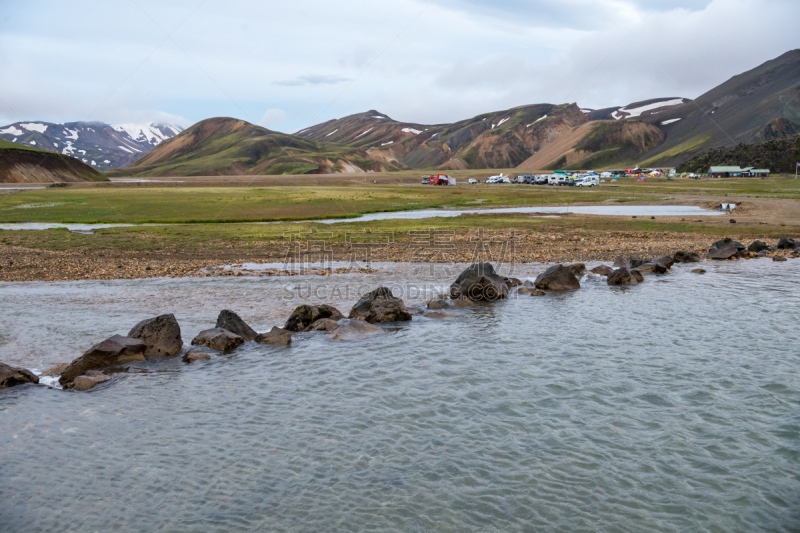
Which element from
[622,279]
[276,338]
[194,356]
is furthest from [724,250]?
[194,356]

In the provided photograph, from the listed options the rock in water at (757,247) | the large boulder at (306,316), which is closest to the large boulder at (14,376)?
the large boulder at (306,316)

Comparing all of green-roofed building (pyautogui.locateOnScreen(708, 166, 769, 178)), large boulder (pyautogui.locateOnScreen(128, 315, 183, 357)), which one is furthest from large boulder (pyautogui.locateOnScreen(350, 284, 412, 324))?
green-roofed building (pyautogui.locateOnScreen(708, 166, 769, 178))

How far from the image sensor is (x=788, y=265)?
2914 cm

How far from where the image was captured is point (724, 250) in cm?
3195

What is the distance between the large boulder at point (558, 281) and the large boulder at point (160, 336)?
48.2 ft

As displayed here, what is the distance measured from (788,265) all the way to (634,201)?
48.2 metres

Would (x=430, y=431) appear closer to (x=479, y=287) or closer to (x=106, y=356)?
(x=106, y=356)

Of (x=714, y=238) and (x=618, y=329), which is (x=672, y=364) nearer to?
(x=618, y=329)

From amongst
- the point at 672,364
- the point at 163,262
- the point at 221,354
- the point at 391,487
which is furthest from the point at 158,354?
the point at 163,262

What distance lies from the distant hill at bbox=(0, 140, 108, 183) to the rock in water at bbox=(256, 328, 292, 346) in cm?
16439

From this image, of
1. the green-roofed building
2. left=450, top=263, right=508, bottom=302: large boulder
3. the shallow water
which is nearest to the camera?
the shallow water

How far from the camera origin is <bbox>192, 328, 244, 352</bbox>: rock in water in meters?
16.5

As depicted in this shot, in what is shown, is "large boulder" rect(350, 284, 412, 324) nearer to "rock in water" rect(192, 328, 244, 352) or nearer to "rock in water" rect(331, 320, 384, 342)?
"rock in water" rect(331, 320, 384, 342)

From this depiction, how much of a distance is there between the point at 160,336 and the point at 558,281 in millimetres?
15723
